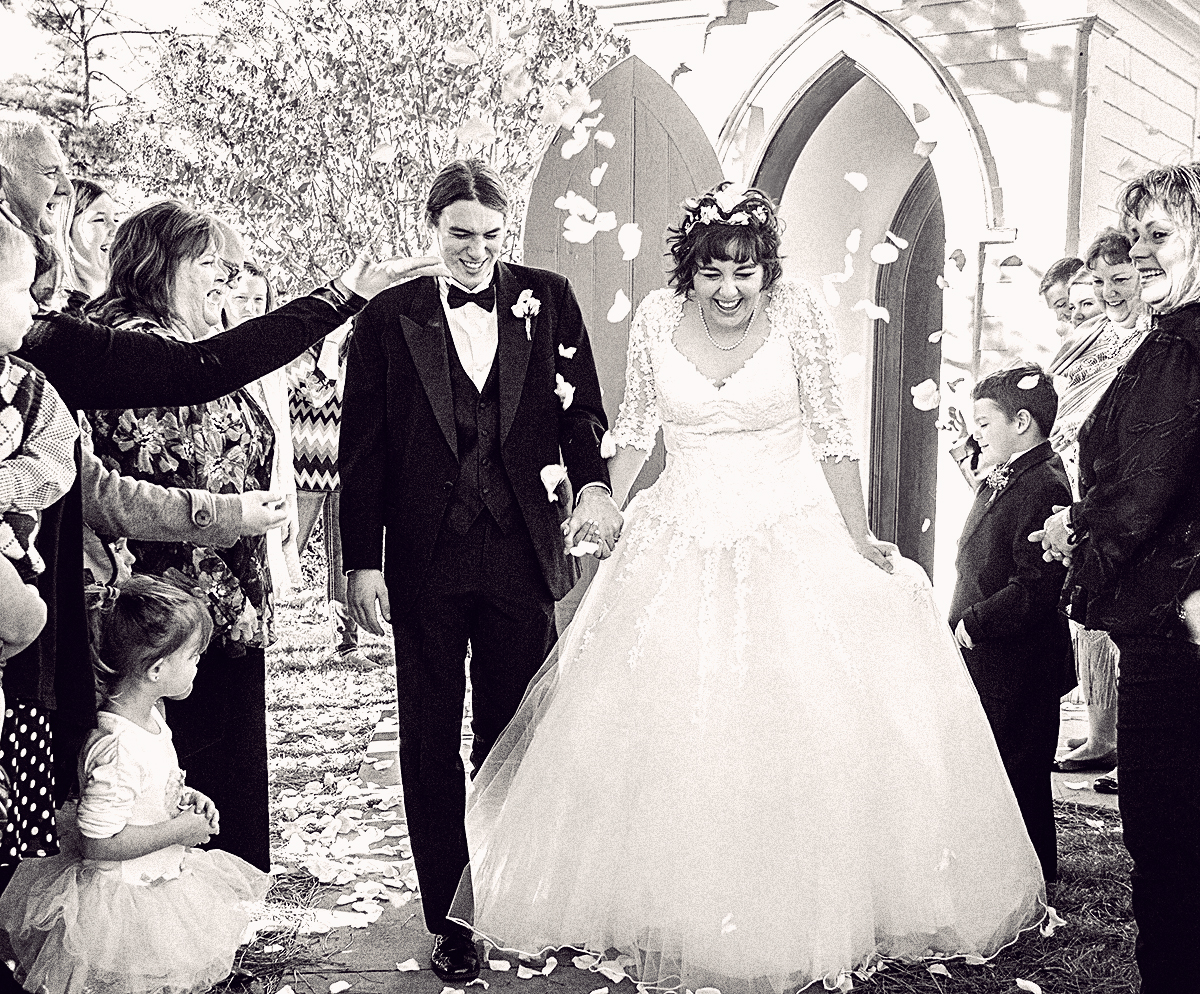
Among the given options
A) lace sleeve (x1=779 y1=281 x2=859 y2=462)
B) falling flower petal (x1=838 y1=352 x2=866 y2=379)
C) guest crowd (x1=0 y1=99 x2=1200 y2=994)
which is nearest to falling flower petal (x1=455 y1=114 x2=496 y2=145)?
falling flower petal (x1=838 y1=352 x2=866 y2=379)

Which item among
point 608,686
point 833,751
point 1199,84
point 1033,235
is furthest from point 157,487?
point 1199,84

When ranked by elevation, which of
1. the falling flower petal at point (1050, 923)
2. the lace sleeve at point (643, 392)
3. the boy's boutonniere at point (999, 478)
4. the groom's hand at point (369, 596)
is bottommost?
the falling flower petal at point (1050, 923)

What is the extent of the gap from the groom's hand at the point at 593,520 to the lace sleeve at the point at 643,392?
0.96 feet

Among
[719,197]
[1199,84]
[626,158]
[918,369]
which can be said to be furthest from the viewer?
[918,369]

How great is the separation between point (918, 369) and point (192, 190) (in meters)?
5.40

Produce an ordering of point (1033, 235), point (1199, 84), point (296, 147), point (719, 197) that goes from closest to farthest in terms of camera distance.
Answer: point (719, 197)
point (1033, 235)
point (1199, 84)
point (296, 147)

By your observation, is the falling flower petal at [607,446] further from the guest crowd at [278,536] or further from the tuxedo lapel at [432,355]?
the tuxedo lapel at [432,355]

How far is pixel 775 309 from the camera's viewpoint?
3.14m

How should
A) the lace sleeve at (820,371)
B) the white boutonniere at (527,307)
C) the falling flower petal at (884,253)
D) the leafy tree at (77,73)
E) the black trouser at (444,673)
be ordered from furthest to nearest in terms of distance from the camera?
the leafy tree at (77,73) < the falling flower petal at (884,253) < the lace sleeve at (820,371) < the white boutonniere at (527,307) < the black trouser at (444,673)

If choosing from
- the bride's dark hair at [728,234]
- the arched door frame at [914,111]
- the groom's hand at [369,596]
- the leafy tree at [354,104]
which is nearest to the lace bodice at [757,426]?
the bride's dark hair at [728,234]

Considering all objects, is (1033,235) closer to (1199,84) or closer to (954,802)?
(1199,84)

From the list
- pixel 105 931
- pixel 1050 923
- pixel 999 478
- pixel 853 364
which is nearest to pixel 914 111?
pixel 853 364

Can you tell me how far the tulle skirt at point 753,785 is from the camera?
262 centimetres

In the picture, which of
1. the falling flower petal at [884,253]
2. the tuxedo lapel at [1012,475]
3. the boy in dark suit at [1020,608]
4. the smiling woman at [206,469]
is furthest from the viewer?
the falling flower petal at [884,253]
